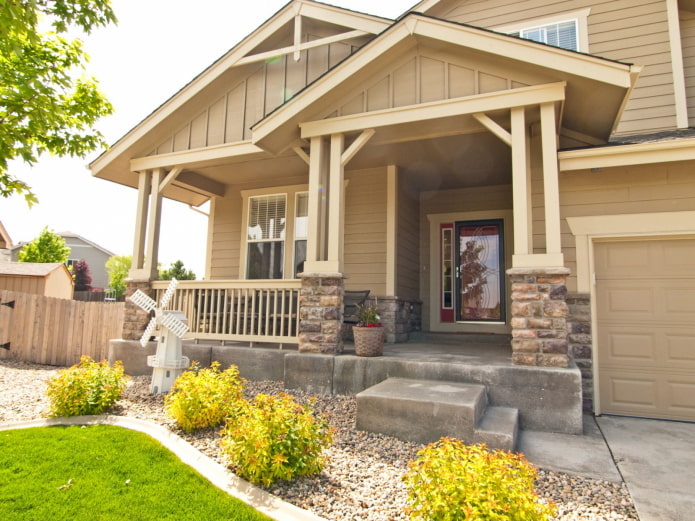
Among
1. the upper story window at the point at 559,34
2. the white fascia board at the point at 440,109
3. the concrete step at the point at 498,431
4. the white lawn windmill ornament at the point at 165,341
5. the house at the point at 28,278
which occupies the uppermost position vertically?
the upper story window at the point at 559,34

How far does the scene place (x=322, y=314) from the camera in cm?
495

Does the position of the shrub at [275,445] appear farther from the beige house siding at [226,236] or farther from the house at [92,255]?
the house at [92,255]

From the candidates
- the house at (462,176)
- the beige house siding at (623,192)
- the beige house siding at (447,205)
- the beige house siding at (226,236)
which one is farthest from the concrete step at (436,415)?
the beige house siding at (226,236)

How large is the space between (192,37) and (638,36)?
21.9ft

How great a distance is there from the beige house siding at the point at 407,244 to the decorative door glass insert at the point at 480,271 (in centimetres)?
74

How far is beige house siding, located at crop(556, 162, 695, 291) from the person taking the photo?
4770 millimetres

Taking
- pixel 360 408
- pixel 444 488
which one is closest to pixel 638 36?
pixel 360 408

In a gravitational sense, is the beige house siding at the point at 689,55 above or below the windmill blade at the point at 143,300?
above

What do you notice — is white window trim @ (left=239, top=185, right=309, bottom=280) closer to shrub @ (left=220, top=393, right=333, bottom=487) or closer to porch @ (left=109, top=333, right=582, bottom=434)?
porch @ (left=109, top=333, right=582, bottom=434)

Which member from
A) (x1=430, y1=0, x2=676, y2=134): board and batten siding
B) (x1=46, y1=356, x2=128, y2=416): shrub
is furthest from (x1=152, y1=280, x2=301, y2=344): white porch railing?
(x1=430, y1=0, x2=676, y2=134): board and batten siding

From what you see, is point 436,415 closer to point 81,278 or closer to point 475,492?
point 475,492

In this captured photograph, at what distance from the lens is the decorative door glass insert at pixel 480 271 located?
23.5 ft

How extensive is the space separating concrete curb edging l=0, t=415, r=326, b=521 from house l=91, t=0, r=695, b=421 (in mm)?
1850

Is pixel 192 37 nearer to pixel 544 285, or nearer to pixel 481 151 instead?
pixel 481 151
